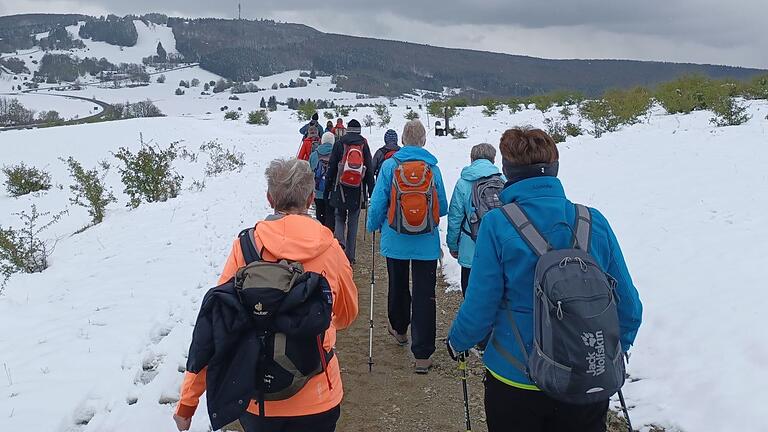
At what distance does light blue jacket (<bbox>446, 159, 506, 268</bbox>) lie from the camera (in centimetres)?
459

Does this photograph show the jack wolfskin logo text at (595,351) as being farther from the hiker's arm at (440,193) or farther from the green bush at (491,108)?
the green bush at (491,108)

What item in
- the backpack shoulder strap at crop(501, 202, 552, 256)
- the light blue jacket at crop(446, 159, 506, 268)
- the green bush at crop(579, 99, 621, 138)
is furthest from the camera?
the green bush at crop(579, 99, 621, 138)

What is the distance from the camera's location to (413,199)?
15.7 ft

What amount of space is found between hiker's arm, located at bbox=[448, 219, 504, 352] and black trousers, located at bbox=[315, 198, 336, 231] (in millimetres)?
5741

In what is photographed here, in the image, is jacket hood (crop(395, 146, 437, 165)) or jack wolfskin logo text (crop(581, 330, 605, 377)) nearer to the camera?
jack wolfskin logo text (crop(581, 330, 605, 377))

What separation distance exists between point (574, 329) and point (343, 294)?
3.40 feet

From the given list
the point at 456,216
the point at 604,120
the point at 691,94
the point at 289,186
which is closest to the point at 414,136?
the point at 456,216

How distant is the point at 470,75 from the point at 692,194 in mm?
122152

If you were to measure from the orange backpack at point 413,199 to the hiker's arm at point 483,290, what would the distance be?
2177 millimetres

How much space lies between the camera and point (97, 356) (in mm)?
4953

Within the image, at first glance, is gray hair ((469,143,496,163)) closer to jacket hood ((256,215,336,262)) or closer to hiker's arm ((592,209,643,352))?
hiker's arm ((592,209,643,352))

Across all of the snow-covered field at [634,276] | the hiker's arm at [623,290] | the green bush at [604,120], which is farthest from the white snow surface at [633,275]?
the green bush at [604,120]

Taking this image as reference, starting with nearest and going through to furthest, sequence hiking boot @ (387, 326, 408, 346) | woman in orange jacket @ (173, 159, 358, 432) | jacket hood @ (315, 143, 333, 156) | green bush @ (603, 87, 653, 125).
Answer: woman in orange jacket @ (173, 159, 358, 432)
hiking boot @ (387, 326, 408, 346)
jacket hood @ (315, 143, 333, 156)
green bush @ (603, 87, 653, 125)

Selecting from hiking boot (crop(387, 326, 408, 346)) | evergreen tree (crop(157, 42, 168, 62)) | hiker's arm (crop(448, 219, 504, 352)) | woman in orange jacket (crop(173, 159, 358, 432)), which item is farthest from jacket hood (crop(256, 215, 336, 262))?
evergreen tree (crop(157, 42, 168, 62))
